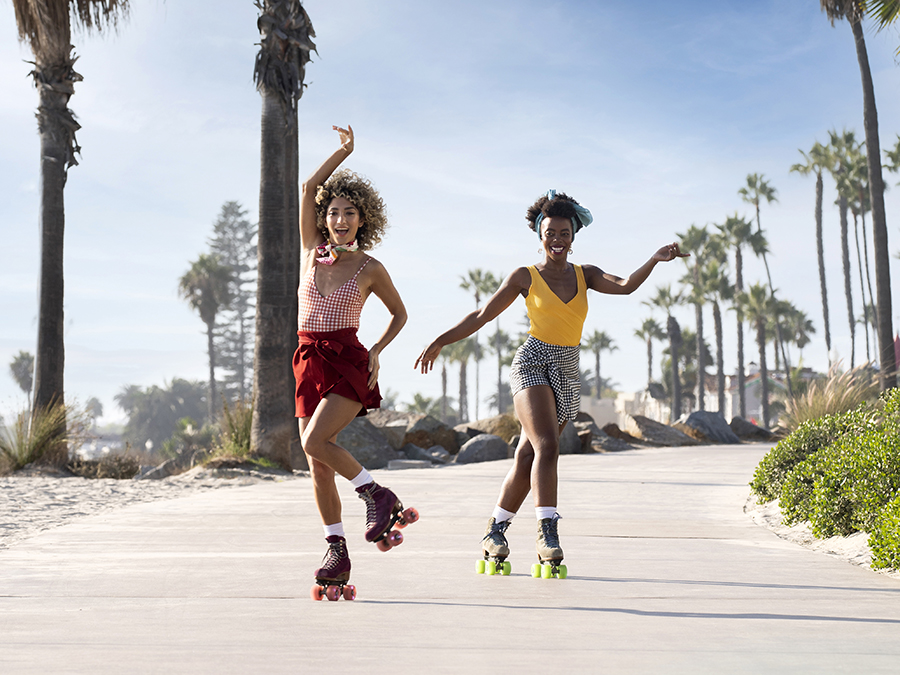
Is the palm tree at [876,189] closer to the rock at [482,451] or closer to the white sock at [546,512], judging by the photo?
the rock at [482,451]

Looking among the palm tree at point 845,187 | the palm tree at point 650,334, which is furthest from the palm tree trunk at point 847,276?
the palm tree at point 650,334

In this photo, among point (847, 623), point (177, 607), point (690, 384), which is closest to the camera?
point (847, 623)

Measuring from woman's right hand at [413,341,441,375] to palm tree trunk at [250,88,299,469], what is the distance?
344 inches

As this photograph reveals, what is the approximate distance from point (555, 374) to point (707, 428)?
68.2ft

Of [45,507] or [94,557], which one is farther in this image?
[45,507]

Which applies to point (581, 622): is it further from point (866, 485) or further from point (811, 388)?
point (811, 388)

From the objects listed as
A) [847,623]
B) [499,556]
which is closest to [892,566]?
[847,623]

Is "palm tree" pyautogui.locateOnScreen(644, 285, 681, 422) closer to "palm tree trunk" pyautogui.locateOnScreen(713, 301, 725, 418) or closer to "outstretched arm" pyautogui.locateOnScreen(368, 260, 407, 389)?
"palm tree trunk" pyautogui.locateOnScreen(713, 301, 725, 418)

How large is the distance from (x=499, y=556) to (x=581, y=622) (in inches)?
41.1

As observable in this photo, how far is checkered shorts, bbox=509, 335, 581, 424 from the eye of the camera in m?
4.18

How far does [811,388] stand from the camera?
13.2 meters

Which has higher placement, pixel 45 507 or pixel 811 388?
pixel 811 388

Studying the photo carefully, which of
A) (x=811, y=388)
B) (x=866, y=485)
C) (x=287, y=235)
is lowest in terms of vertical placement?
(x=866, y=485)

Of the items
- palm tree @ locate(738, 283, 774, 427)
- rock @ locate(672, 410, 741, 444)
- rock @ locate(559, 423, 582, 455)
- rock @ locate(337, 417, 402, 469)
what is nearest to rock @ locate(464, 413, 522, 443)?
rock @ locate(559, 423, 582, 455)
